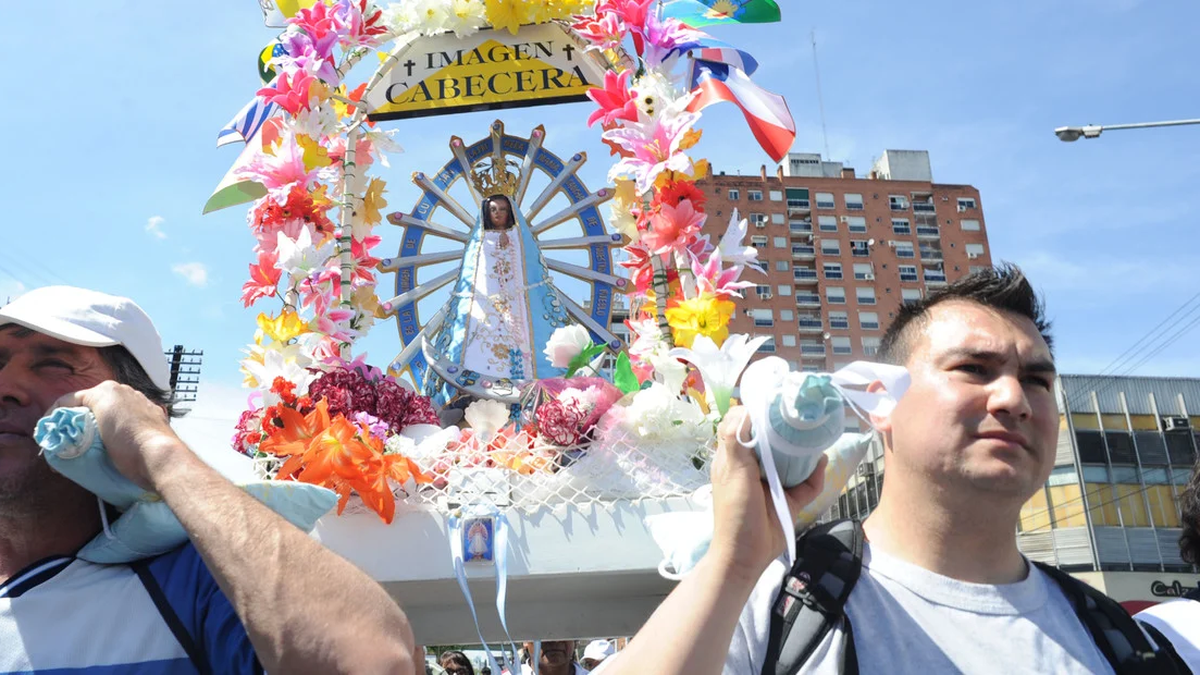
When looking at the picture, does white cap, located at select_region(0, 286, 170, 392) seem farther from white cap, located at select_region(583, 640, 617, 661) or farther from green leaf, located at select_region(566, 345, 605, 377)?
white cap, located at select_region(583, 640, 617, 661)

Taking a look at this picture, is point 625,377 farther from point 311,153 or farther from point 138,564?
point 138,564

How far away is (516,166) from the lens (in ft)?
22.3

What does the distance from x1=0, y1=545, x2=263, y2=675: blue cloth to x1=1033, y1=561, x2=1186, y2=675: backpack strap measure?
54.5 inches

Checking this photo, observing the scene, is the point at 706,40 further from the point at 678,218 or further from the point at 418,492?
the point at 418,492

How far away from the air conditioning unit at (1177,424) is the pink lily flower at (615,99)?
25535 mm

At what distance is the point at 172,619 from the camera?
1.49 meters

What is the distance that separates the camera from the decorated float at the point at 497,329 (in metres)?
3.35

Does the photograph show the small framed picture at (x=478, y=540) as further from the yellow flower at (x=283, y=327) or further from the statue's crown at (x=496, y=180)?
the statue's crown at (x=496, y=180)

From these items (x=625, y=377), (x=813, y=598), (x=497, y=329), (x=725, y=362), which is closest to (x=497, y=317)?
(x=497, y=329)

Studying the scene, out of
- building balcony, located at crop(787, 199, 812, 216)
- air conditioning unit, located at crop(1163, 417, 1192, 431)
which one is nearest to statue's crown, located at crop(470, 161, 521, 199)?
air conditioning unit, located at crop(1163, 417, 1192, 431)

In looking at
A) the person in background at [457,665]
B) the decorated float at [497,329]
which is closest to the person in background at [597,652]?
the person in background at [457,665]

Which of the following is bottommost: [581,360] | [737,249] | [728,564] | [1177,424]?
[728,564]

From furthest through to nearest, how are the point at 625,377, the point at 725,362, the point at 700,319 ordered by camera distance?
the point at 625,377 → the point at 700,319 → the point at 725,362

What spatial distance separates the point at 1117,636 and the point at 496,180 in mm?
5591
